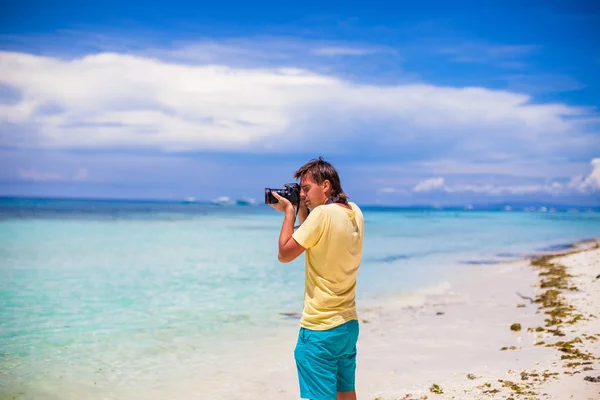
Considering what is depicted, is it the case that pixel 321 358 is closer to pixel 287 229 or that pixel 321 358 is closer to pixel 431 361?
pixel 287 229

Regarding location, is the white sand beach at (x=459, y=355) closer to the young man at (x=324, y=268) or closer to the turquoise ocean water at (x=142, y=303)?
the turquoise ocean water at (x=142, y=303)

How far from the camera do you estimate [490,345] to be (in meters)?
7.68

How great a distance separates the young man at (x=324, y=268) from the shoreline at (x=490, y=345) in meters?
2.46

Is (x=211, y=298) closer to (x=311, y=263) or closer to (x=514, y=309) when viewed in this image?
(x=514, y=309)

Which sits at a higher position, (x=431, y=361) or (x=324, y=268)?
(x=324, y=268)

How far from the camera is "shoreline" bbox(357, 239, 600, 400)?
5496mm

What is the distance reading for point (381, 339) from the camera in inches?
342

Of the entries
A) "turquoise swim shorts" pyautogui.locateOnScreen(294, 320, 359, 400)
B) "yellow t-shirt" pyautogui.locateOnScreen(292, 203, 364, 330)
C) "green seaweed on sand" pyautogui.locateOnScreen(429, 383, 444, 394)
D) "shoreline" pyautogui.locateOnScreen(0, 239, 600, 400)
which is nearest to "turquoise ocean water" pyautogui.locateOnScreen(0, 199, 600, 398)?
"shoreline" pyautogui.locateOnScreen(0, 239, 600, 400)

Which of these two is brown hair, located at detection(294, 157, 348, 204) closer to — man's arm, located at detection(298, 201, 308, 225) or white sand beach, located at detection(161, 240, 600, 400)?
man's arm, located at detection(298, 201, 308, 225)

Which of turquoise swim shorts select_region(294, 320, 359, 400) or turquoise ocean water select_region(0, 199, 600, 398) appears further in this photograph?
turquoise ocean water select_region(0, 199, 600, 398)

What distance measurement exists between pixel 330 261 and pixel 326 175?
0.54 metres

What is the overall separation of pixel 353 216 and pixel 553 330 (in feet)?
18.8

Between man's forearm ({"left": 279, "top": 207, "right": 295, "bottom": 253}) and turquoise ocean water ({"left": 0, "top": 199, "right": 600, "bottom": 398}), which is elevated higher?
man's forearm ({"left": 279, "top": 207, "right": 295, "bottom": 253})

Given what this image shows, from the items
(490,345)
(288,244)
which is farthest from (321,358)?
(490,345)
